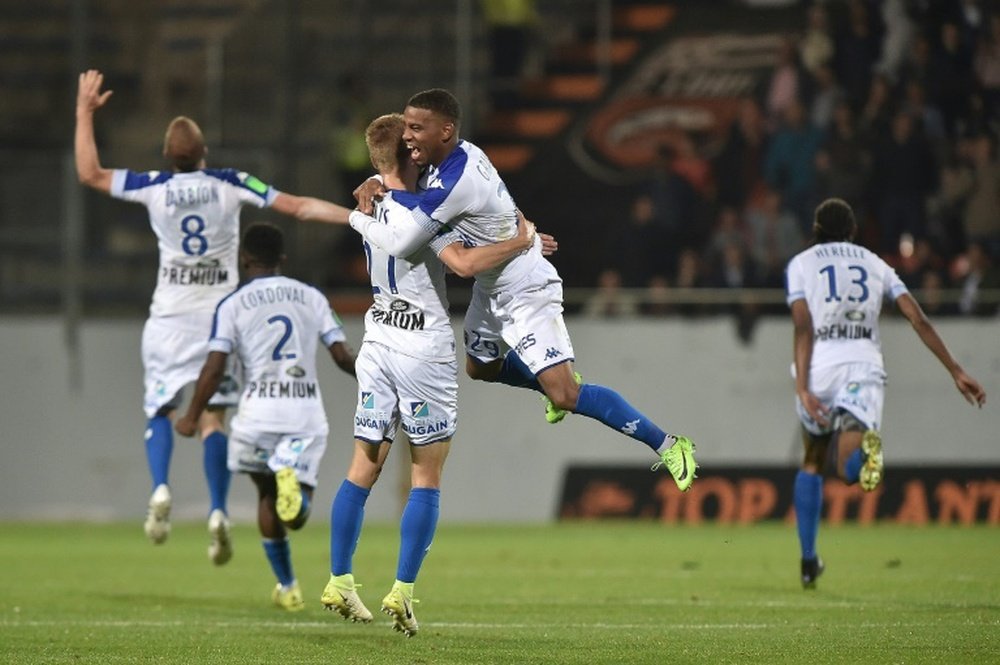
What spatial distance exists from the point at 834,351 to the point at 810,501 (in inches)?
36.2

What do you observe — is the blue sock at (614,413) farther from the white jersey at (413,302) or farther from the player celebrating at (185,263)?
the player celebrating at (185,263)

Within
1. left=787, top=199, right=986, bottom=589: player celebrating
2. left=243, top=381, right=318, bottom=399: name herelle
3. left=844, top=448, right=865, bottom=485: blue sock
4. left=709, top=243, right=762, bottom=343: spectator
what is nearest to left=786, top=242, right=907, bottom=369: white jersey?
left=787, top=199, right=986, bottom=589: player celebrating

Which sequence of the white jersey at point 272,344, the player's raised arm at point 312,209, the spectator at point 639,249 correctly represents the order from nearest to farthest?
1. the player's raised arm at point 312,209
2. the white jersey at point 272,344
3. the spectator at point 639,249

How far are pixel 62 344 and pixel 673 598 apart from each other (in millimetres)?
10145

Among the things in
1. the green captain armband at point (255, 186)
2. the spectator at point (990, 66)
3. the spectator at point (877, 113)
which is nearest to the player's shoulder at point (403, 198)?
the green captain armband at point (255, 186)

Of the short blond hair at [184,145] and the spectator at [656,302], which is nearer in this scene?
the short blond hair at [184,145]

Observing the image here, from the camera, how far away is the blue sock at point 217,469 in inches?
441

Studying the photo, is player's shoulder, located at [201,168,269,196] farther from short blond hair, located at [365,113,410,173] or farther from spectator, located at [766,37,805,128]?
spectator, located at [766,37,805,128]

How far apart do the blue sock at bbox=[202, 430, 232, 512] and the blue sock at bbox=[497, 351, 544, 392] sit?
2.87 m

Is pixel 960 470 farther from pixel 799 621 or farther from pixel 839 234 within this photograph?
pixel 799 621

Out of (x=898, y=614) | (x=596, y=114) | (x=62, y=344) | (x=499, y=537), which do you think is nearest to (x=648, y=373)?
(x=499, y=537)

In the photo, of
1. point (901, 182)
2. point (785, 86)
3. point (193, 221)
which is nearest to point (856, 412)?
point (193, 221)

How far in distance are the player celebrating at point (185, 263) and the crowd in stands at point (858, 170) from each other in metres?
7.36

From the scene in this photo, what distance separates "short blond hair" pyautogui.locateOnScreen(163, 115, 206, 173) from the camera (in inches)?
445
